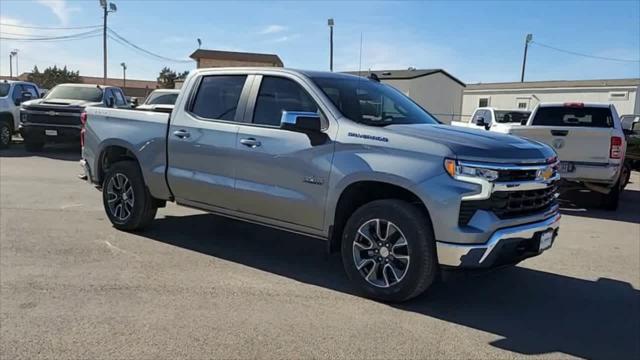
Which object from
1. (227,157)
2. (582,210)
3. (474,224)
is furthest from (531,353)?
(582,210)

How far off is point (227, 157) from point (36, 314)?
87.0 inches

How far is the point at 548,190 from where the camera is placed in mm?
4902

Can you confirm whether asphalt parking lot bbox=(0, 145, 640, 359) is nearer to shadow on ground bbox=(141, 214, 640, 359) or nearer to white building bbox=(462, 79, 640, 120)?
shadow on ground bbox=(141, 214, 640, 359)

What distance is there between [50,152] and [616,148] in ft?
47.4

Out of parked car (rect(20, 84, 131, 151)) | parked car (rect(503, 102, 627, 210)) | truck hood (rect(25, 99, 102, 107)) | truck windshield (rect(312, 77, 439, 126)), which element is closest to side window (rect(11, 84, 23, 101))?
parked car (rect(20, 84, 131, 151))

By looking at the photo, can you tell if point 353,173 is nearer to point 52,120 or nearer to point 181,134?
point 181,134

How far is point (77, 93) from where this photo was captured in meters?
16.1

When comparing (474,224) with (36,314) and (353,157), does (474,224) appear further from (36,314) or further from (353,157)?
(36,314)

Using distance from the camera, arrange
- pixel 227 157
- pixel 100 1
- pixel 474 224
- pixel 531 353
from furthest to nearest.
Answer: pixel 100 1 → pixel 227 157 → pixel 474 224 → pixel 531 353

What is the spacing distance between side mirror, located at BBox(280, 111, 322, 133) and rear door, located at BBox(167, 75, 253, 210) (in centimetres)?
85

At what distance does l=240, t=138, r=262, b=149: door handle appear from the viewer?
17.7ft

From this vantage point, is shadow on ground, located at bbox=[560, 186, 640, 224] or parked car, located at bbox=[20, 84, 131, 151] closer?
shadow on ground, located at bbox=[560, 186, 640, 224]

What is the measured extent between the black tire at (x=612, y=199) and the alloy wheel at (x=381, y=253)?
6.92 metres

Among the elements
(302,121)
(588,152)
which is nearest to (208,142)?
(302,121)
